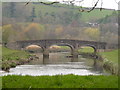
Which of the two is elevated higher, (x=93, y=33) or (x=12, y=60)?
(x=93, y=33)

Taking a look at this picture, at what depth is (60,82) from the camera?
12.1 meters

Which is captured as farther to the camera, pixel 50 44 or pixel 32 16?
pixel 32 16

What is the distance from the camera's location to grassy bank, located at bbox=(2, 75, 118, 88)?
11492 millimetres

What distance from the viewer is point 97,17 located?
12450cm

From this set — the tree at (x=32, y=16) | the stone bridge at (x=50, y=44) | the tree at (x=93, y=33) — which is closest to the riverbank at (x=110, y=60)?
the stone bridge at (x=50, y=44)

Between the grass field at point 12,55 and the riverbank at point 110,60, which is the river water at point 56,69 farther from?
the grass field at point 12,55

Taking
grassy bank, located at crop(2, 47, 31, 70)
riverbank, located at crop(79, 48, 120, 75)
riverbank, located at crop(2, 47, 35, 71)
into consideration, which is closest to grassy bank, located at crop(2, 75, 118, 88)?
riverbank, located at crop(79, 48, 120, 75)

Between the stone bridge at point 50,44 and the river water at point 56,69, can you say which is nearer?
the river water at point 56,69

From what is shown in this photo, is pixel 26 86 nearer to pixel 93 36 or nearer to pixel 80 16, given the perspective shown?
pixel 93 36

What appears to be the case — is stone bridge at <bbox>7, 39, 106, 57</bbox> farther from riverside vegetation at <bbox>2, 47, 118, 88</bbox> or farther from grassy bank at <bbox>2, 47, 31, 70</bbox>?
riverside vegetation at <bbox>2, 47, 118, 88</bbox>

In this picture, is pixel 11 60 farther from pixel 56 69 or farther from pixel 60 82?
pixel 60 82

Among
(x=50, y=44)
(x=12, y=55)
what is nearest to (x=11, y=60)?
(x=12, y=55)

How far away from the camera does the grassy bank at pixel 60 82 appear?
37.7 feet

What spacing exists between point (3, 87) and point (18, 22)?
76.7 metres
